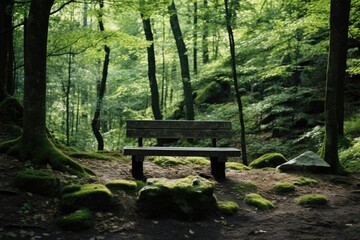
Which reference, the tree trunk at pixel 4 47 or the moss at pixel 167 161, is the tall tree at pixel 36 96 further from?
the tree trunk at pixel 4 47

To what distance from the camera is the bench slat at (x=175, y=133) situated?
761 cm

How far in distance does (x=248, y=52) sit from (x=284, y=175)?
9218 millimetres

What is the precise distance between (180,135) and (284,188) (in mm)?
2542

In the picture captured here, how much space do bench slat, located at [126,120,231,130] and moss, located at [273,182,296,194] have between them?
1.87m

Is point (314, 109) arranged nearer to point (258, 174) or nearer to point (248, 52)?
point (248, 52)

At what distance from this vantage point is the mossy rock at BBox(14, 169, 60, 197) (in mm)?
4941

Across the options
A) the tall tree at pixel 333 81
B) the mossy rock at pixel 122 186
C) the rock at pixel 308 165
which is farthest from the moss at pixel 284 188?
the mossy rock at pixel 122 186

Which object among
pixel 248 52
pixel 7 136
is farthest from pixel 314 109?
pixel 7 136

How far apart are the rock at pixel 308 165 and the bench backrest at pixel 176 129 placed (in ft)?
5.16

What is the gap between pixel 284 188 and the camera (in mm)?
6676

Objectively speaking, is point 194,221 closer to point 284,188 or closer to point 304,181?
point 284,188

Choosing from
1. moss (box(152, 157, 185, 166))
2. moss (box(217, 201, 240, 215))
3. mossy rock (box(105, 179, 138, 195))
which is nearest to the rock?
moss (box(152, 157, 185, 166))

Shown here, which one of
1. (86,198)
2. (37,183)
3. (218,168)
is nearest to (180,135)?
(218,168)

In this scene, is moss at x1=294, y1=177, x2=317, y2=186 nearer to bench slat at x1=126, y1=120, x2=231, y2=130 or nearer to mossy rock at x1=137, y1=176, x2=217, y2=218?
bench slat at x1=126, y1=120, x2=231, y2=130
